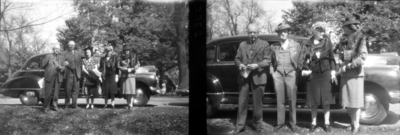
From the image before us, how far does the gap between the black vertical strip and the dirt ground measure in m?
1.10

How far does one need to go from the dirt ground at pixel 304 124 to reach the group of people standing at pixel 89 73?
93.8 inches

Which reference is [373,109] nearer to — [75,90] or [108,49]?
[108,49]

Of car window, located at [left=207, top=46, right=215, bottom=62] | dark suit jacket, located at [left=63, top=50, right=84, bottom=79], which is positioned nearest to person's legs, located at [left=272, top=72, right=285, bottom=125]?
car window, located at [left=207, top=46, right=215, bottom=62]

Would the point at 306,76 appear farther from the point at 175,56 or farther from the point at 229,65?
the point at 175,56

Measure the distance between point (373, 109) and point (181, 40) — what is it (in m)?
4.58

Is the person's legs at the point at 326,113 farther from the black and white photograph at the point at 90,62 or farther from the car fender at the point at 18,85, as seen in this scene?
the car fender at the point at 18,85

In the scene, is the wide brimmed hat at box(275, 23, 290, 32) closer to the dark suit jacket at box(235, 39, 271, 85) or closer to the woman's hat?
the dark suit jacket at box(235, 39, 271, 85)

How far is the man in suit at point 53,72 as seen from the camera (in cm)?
886

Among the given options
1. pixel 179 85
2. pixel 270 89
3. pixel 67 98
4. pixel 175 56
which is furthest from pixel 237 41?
pixel 67 98

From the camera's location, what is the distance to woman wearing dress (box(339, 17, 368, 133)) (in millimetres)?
6219

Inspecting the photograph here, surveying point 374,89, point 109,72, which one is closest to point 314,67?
point 374,89

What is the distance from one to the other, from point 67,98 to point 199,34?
16.1 feet

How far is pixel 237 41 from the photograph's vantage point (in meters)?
7.18

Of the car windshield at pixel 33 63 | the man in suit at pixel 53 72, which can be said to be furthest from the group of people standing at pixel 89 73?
the car windshield at pixel 33 63
